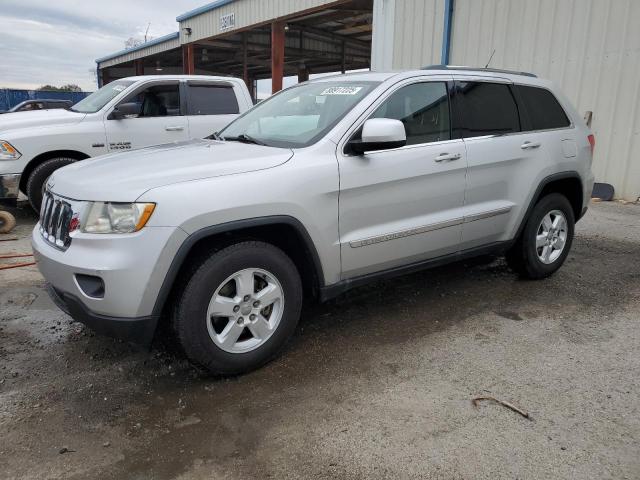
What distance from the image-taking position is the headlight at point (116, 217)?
8.54ft

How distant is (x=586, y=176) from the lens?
4.81 m

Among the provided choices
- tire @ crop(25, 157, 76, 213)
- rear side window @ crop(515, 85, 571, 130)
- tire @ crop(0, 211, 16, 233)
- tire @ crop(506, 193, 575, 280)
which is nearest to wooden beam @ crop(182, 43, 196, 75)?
tire @ crop(25, 157, 76, 213)

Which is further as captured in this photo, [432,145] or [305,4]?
[305,4]

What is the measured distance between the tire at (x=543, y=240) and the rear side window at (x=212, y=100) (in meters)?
4.81

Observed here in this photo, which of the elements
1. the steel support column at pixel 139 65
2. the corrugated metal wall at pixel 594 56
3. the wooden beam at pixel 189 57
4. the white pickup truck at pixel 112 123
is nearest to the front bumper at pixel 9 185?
the white pickup truck at pixel 112 123

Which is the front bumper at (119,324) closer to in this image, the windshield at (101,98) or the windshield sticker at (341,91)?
the windshield sticker at (341,91)

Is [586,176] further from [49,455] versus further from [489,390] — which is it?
[49,455]

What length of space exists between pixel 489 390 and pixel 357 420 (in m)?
0.81

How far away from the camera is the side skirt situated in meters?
3.30

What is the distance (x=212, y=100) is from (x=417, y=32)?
550 centimetres

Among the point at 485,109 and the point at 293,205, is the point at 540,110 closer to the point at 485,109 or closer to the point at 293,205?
the point at 485,109

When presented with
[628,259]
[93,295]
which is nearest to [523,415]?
[93,295]

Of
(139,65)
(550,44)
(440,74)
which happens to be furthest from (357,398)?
(139,65)

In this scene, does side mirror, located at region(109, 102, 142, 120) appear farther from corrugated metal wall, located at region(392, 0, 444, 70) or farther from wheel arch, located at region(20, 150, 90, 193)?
corrugated metal wall, located at region(392, 0, 444, 70)
